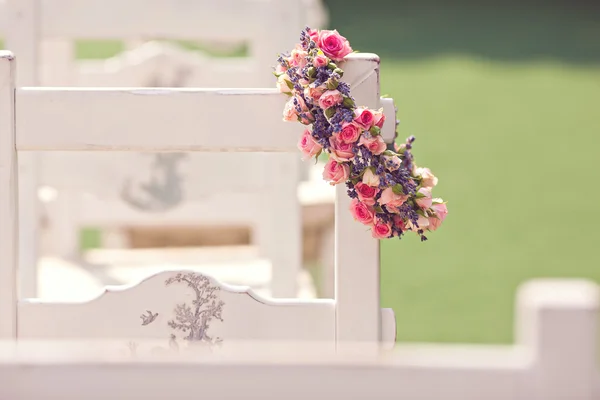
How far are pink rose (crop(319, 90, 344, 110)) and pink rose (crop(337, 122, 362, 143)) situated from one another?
32 millimetres

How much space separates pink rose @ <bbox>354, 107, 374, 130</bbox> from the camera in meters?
1.19

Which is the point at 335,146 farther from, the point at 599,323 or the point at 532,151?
the point at 532,151

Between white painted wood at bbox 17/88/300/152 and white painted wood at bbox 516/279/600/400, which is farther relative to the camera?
white painted wood at bbox 17/88/300/152

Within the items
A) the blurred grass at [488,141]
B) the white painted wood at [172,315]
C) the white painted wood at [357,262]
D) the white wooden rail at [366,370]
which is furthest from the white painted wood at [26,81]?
the blurred grass at [488,141]

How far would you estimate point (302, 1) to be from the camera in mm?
2365

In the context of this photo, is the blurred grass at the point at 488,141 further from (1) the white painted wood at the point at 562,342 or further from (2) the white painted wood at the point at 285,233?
(1) the white painted wood at the point at 562,342

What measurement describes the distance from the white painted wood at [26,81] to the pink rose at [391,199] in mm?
1188

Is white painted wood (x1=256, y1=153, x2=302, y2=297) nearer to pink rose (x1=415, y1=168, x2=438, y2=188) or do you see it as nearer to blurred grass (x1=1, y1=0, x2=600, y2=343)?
pink rose (x1=415, y1=168, x2=438, y2=188)

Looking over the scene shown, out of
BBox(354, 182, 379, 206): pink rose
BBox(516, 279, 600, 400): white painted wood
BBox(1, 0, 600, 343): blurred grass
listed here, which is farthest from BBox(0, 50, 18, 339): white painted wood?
BBox(1, 0, 600, 343): blurred grass

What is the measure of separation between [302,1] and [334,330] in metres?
1.27

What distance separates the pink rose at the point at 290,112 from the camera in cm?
120

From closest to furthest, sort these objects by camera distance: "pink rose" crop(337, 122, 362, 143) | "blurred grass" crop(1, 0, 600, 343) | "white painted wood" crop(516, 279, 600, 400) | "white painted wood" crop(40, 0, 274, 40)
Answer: "white painted wood" crop(516, 279, 600, 400), "pink rose" crop(337, 122, 362, 143), "white painted wood" crop(40, 0, 274, 40), "blurred grass" crop(1, 0, 600, 343)

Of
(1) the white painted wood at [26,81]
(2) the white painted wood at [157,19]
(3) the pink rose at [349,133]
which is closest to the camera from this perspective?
(3) the pink rose at [349,133]

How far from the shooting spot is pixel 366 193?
3.97ft
